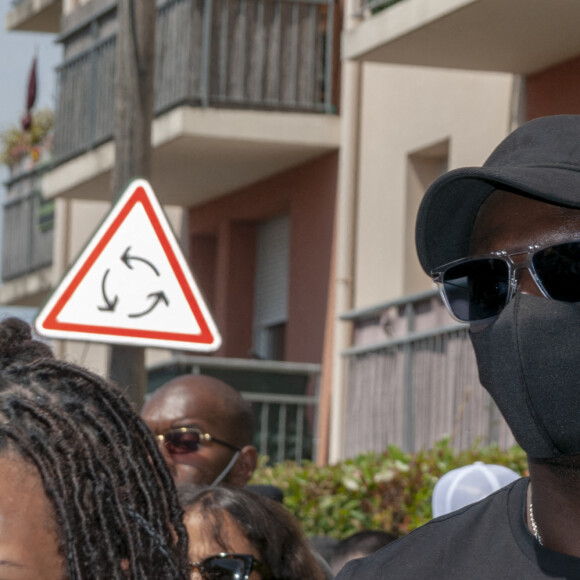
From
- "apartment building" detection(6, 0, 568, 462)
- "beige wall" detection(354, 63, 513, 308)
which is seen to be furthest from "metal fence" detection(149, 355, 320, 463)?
"beige wall" detection(354, 63, 513, 308)

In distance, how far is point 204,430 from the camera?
18.3 feet

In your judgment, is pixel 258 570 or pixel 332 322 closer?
pixel 258 570

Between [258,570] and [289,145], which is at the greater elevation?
[289,145]

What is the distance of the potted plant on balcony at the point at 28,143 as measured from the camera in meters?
21.2

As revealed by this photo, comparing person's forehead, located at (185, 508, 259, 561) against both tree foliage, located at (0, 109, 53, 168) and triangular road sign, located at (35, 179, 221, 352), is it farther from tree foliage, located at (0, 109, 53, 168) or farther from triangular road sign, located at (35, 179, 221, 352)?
tree foliage, located at (0, 109, 53, 168)

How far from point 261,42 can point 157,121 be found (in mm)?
1169

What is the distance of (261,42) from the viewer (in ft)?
44.1

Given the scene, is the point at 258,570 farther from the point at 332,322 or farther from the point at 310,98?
the point at 310,98

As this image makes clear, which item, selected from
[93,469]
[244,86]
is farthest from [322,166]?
[93,469]

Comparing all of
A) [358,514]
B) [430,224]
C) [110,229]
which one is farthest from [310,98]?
[430,224]

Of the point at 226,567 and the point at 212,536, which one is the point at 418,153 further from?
the point at 226,567

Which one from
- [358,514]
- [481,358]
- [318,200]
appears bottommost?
[358,514]

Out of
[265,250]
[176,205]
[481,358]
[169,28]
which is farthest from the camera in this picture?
[176,205]

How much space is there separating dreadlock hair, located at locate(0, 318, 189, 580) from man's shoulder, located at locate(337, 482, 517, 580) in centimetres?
40
